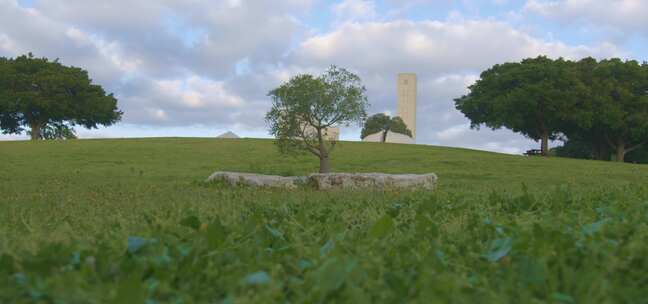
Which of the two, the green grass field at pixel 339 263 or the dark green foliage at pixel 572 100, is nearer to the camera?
the green grass field at pixel 339 263

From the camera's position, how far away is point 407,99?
2335 inches

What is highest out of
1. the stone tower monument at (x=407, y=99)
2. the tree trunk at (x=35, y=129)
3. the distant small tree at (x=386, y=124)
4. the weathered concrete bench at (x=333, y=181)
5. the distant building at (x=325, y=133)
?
the stone tower monument at (x=407, y=99)

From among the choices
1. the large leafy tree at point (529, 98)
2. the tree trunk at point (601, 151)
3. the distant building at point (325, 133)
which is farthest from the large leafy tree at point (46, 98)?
the tree trunk at point (601, 151)

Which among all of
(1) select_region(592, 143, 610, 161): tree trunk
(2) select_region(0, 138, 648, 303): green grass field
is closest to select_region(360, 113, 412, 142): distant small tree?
(1) select_region(592, 143, 610, 161): tree trunk

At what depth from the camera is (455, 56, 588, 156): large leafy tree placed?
134 feet

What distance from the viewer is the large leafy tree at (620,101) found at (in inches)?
1642

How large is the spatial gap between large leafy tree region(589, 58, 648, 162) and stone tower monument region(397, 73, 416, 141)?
16.9m

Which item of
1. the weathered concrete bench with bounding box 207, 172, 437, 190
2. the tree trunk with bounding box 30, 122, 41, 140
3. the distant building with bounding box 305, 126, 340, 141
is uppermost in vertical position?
the tree trunk with bounding box 30, 122, 41, 140

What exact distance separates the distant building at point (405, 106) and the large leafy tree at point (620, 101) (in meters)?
15.9

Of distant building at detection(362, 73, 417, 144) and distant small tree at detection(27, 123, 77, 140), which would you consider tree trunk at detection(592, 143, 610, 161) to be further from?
distant small tree at detection(27, 123, 77, 140)

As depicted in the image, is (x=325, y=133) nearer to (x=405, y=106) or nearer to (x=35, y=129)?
(x=35, y=129)

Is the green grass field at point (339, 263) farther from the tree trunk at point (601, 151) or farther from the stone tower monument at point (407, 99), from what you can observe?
the stone tower monument at point (407, 99)

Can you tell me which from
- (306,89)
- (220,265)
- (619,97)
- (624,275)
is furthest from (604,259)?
(619,97)

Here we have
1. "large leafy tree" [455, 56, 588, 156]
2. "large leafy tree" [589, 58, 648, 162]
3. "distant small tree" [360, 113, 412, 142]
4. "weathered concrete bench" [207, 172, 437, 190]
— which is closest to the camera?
"weathered concrete bench" [207, 172, 437, 190]
